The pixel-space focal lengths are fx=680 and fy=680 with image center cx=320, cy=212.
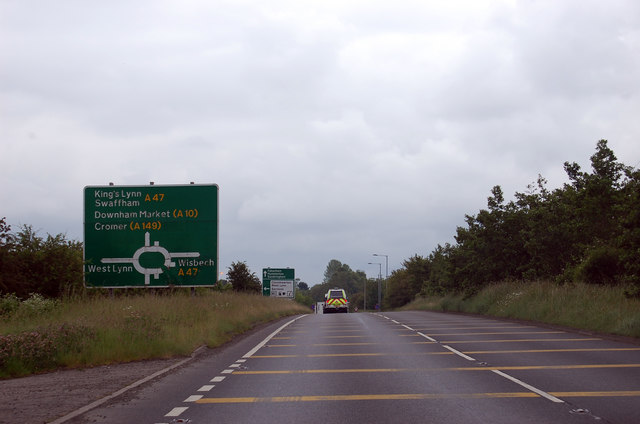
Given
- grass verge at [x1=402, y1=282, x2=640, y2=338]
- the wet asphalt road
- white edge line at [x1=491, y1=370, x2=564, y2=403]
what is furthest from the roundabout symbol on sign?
white edge line at [x1=491, y1=370, x2=564, y2=403]

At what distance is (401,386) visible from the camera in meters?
10.5

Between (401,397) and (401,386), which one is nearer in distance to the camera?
(401,397)

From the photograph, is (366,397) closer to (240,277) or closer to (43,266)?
(43,266)

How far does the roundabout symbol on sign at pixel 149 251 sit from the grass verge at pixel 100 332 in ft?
2.84

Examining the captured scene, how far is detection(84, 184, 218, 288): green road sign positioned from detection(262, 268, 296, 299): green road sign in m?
42.1

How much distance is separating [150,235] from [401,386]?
1488 cm

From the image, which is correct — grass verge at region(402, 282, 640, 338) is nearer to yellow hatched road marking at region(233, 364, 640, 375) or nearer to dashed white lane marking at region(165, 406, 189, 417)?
yellow hatched road marking at region(233, 364, 640, 375)

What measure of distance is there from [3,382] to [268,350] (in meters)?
6.67

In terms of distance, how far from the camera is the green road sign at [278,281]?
65.6 meters

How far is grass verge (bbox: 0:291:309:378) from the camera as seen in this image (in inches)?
522

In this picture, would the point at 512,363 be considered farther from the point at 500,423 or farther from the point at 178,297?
the point at 178,297

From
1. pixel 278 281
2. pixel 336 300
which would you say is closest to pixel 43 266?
pixel 336 300

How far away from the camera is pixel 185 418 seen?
26.9 feet

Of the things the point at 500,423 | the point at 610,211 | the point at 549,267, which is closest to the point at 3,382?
the point at 500,423
